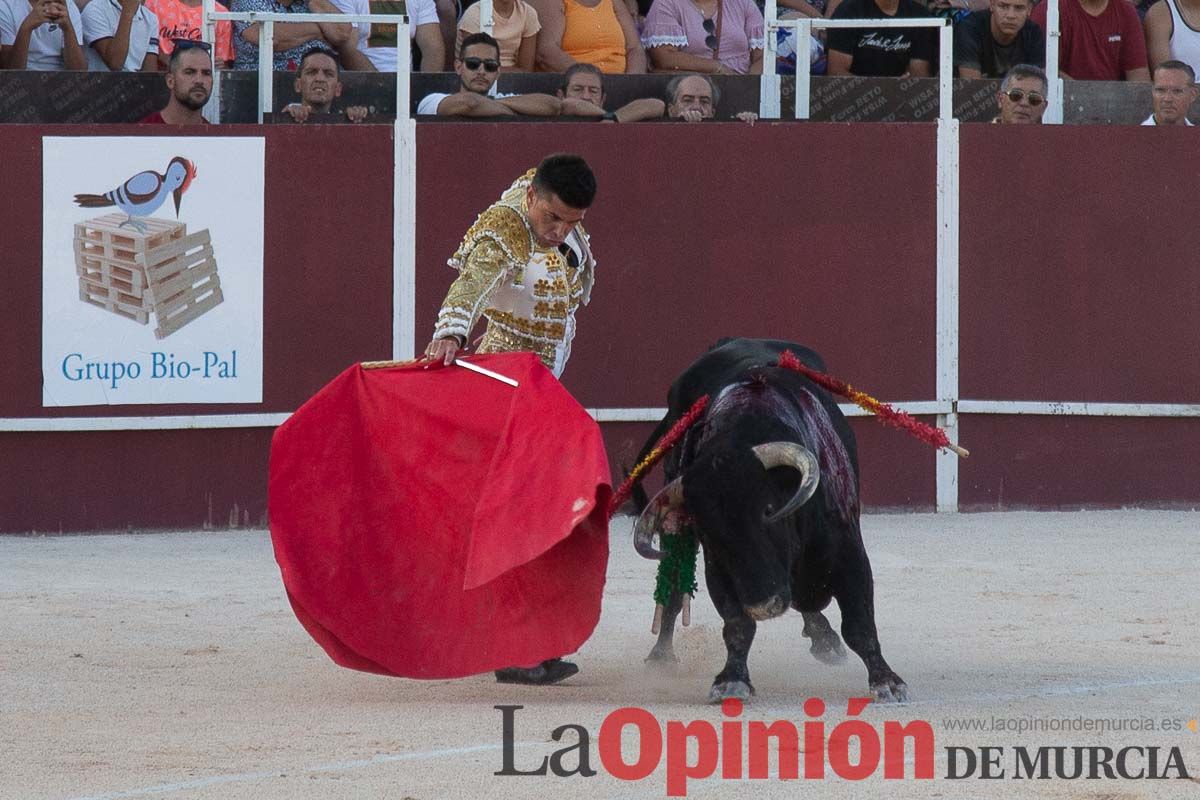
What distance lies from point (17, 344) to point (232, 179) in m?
1.04

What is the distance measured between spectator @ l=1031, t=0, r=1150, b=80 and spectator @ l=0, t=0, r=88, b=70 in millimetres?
4351

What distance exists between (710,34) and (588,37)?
2.03 feet

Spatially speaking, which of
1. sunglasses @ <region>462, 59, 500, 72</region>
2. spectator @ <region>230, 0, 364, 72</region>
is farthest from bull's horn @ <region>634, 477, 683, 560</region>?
spectator @ <region>230, 0, 364, 72</region>

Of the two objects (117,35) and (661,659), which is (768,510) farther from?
(117,35)

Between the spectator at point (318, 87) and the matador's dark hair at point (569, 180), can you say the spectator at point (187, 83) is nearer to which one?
the spectator at point (318, 87)

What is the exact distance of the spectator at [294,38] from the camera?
25.8 ft

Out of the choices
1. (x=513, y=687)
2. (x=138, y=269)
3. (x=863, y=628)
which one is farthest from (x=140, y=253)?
(x=863, y=628)

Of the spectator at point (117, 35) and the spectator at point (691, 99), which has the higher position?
the spectator at point (117, 35)

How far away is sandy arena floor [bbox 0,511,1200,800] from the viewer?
3.68 m

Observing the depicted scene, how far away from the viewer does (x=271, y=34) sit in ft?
24.2

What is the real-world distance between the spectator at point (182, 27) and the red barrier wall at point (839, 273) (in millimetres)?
755

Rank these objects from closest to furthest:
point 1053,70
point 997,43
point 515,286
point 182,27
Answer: point 515,286 < point 182,27 < point 1053,70 < point 997,43

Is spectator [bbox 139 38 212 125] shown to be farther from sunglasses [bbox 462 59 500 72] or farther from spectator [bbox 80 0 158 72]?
sunglasses [bbox 462 59 500 72]

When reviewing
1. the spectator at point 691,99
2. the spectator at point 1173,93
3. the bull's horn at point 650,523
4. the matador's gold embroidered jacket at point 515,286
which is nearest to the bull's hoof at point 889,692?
the bull's horn at point 650,523
